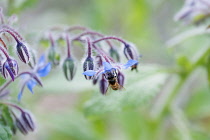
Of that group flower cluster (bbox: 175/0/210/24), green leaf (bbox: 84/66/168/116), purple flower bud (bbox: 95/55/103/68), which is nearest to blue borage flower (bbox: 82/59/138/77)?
purple flower bud (bbox: 95/55/103/68)

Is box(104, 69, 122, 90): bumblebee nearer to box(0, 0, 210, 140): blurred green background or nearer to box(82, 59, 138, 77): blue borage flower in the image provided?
box(82, 59, 138, 77): blue borage flower

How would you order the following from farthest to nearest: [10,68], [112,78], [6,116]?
[6,116], [112,78], [10,68]

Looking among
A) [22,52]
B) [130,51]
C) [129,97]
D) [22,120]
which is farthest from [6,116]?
[129,97]

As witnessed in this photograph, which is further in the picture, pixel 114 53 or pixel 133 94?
pixel 133 94

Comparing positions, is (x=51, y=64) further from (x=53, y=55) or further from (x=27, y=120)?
(x=27, y=120)

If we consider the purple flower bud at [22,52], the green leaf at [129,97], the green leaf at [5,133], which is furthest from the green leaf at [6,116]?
the green leaf at [129,97]

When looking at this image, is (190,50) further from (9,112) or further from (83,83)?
(9,112)

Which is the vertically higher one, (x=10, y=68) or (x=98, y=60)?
(x=98, y=60)
